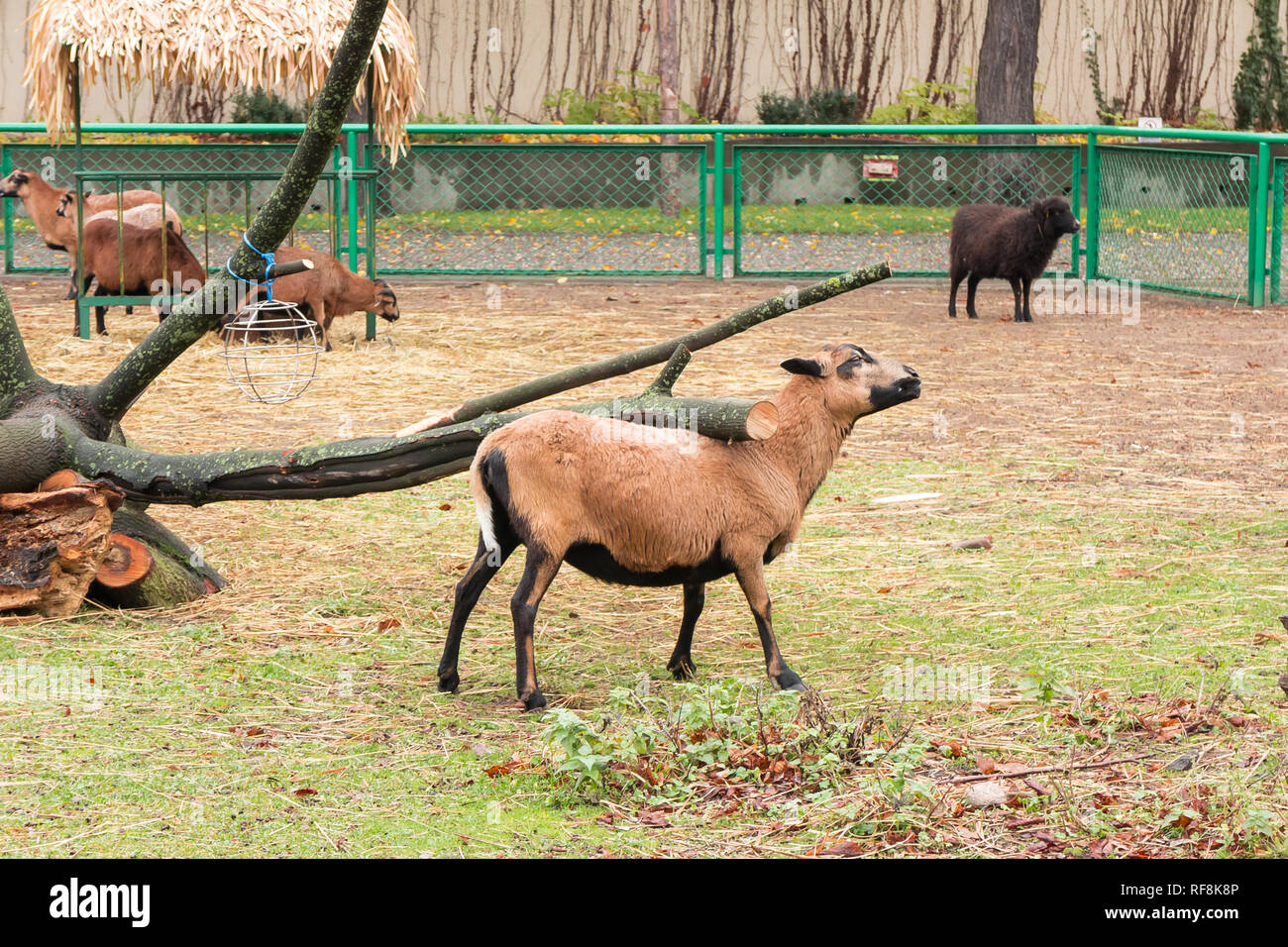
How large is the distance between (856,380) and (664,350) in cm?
82

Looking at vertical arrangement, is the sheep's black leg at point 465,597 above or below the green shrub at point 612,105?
below

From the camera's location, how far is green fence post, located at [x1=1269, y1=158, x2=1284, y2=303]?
1401cm

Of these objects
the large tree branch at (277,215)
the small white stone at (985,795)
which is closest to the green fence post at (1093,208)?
the large tree branch at (277,215)

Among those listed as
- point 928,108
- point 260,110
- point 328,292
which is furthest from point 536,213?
point 928,108

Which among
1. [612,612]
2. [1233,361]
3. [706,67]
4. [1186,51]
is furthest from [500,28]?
[612,612]

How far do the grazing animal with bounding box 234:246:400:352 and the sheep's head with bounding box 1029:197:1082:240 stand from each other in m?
5.64

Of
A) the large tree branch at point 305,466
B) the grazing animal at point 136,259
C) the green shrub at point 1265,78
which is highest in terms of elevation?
the green shrub at point 1265,78

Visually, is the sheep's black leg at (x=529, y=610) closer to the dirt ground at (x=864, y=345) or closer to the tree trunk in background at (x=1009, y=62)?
the dirt ground at (x=864, y=345)

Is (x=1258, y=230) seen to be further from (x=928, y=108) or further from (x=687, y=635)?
(x=687, y=635)

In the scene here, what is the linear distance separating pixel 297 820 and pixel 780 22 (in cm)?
2223

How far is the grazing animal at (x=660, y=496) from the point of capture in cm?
502

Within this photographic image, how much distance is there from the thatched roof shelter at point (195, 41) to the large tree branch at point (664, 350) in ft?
20.5

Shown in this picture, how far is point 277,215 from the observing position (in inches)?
231
